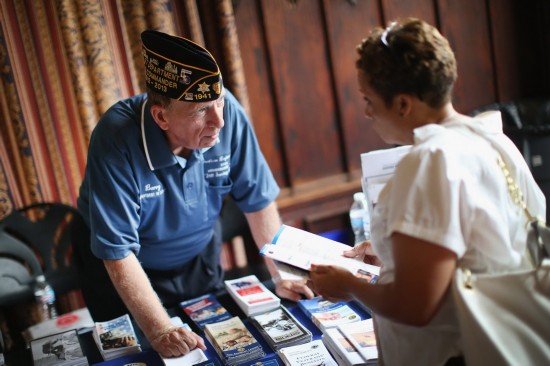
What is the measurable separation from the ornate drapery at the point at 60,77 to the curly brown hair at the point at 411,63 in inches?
75.2

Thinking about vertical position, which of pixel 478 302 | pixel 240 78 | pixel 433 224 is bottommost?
pixel 478 302

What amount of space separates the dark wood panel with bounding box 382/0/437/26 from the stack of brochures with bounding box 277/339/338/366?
8.03 feet

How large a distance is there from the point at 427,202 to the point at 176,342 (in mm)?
924

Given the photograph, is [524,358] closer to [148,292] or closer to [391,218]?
[391,218]

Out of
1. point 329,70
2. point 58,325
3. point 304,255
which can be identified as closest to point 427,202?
point 304,255

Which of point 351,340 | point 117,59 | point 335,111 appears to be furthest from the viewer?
point 335,111

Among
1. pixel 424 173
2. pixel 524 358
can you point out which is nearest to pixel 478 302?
pixel 524 358

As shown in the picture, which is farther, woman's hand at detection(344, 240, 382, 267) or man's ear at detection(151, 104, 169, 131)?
man's ear at detection(151, 104, 169, 131)

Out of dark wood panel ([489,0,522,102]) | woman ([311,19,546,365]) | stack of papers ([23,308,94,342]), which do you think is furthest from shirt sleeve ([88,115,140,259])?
dark wood panel ([489,0,522,102])

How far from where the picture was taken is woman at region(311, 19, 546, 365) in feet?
3.30

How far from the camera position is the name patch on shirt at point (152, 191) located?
73.5 inches

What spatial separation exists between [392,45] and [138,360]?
1152 mm

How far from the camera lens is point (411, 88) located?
3.56 ft

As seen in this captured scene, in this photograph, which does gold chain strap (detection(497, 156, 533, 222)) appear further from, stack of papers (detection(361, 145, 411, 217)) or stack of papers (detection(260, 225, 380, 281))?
stack of papers (detection(361, 145, 411, 217))
